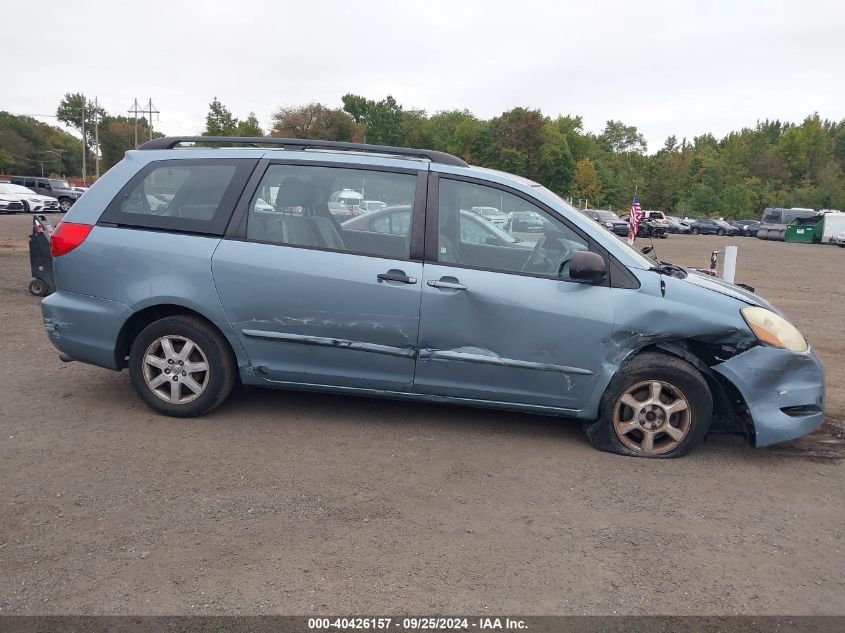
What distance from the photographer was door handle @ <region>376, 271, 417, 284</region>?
14.4 feet

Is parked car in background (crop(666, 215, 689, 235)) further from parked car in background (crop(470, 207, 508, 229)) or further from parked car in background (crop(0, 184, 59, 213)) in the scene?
parked car in background (crop(470, 207, 508, 229))

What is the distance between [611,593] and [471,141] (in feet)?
219

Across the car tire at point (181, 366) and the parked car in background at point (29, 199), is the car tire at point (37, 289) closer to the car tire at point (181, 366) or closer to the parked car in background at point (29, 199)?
the car tire at point (181, 366)

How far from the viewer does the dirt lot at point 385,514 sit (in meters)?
2.86

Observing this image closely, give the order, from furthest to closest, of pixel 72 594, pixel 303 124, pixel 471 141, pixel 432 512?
1. pixel 303 124
2. pixel 471 141
3. pixel 432 512
4. pixel 72 594

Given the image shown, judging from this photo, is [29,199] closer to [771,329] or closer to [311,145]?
[311,145]

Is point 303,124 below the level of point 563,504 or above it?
above

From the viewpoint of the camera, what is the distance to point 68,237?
4.77m

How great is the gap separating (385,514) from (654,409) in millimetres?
1903

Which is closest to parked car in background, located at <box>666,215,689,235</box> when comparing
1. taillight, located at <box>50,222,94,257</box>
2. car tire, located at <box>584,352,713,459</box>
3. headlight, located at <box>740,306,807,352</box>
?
headlight, located at <box>740,306,807,352</box>

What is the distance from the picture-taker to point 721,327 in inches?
170

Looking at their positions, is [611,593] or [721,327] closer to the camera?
[611,593]

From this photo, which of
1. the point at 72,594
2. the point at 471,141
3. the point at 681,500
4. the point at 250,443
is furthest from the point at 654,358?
the point at 471,141

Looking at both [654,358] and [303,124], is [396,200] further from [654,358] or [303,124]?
[303,124]
